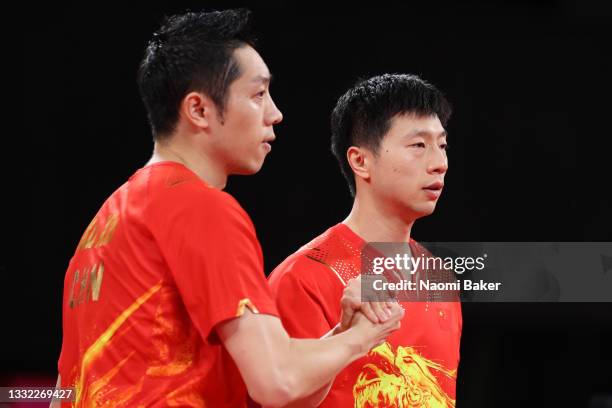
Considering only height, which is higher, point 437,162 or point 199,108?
point 437,162

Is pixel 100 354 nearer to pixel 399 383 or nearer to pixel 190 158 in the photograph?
pixel 190 158

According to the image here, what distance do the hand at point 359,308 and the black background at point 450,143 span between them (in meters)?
2.36

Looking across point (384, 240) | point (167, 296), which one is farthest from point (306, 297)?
point (167, 296)

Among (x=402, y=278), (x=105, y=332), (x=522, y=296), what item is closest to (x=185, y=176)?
(x=105, y=332)

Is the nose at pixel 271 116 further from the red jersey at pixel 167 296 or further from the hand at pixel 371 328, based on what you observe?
the hand at pixel 371 328

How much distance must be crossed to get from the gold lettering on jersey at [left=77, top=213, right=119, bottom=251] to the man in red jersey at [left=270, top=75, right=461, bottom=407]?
0.52 metres

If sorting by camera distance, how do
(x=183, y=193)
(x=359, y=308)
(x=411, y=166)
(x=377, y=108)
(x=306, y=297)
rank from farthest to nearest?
(x=377, y=108), (x=411, y=166), (x=306, y=297), (x=359, y=308), (x=183, y=193)

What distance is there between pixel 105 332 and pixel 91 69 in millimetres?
2699

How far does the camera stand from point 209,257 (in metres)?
1.57

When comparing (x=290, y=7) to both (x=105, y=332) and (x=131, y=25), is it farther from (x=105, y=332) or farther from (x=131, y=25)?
(x=105, y=332)

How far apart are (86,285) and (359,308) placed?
53 centimetres

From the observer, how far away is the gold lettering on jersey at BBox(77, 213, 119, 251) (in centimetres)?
171

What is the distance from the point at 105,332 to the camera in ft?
5.41

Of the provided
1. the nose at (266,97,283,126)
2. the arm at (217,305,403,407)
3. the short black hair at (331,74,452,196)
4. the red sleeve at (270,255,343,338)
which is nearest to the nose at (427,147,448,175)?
the short black hair at (331,74,452,196)
